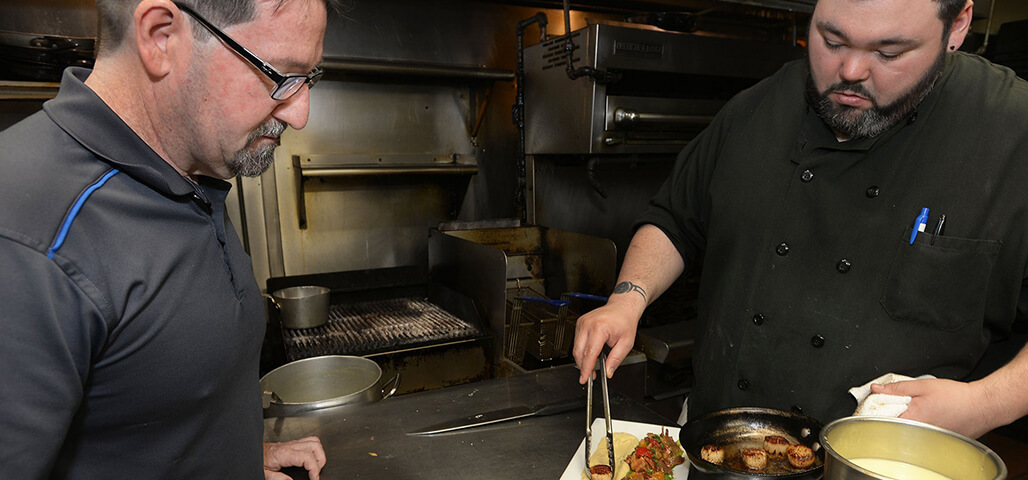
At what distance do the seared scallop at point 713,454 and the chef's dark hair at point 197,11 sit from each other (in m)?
1.06

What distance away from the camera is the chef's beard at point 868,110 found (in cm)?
128

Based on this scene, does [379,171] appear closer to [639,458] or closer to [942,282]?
[639,458]

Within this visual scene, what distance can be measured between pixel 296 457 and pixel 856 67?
1.48 meters

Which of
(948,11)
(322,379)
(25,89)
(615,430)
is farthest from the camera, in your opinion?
(25,89)

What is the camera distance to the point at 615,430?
1.47 metres

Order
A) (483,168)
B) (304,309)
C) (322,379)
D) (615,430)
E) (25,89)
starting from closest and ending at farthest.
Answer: (615,430), (322,379), (25,89), (304,309), (483,168)

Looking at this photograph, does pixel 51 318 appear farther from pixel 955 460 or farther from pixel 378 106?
pixel 378 106

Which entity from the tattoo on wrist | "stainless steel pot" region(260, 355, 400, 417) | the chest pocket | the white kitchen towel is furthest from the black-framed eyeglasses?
the chest pocket

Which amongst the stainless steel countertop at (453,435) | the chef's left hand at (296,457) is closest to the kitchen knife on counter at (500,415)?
the stainless steel countertop at (453,435)

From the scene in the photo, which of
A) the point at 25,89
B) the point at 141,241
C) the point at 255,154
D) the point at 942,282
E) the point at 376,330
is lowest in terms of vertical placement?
the point at 376,330

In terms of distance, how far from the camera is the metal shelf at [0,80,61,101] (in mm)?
2088

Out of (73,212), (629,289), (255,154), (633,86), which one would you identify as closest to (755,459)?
(629,289)

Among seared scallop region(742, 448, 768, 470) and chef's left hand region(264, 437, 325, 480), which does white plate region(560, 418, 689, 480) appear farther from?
chef's left hand region(264, 437, 325, 480)

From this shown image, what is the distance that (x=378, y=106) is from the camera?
3.20 meters
